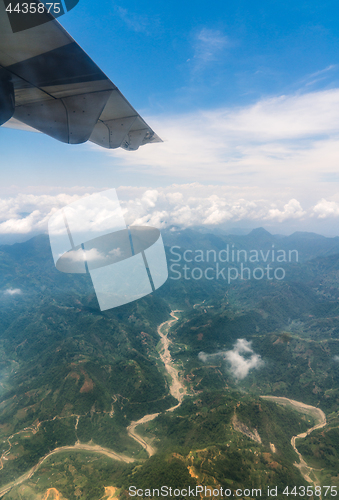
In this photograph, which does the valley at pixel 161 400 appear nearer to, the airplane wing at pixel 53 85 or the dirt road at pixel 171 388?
the dirt road at pixel 171 388

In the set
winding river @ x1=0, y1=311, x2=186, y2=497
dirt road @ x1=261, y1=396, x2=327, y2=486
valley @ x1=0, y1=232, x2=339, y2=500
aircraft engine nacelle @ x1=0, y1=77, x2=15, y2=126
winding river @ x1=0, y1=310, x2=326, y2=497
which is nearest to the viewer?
aircraft engine nacelle @ x1=0, y1=77, x2=15, y2=126

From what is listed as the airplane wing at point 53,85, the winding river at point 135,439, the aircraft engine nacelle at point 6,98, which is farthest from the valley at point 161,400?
the aircraft engine nacelle at point 6,98

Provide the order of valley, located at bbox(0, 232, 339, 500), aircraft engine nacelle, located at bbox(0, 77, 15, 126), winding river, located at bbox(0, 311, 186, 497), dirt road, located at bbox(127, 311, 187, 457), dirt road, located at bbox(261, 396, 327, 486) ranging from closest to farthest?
aircraft engine nacelle, located at bbox(0, 77, 15, 126) → valley, located at bbox(0, 232, 339, 500) → winding river, located at bbox(0, 311, 186, 497) → dirt road, located at bbox(261, 396, 327, 486) → dirt road, located at bbox(127, 311, 187, 457)

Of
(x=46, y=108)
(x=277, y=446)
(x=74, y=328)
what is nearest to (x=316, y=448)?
(x=277, y=446)

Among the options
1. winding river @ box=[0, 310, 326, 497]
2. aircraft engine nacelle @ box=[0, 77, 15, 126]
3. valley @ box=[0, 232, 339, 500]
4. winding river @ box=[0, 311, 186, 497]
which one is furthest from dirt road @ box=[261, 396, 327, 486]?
aircraft engine nacelle @ box=[0, 77, 15, 126]

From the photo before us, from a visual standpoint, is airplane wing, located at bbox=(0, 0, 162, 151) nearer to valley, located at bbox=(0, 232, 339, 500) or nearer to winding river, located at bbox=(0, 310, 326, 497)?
valley, located at bbox=(0, 232, 339, 500)

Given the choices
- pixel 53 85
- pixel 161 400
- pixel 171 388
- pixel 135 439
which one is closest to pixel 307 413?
pixel 171 388

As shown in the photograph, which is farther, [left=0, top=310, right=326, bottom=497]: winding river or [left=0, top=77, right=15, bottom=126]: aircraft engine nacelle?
[left=0, top=310, right=326, bottom=497]: winding river

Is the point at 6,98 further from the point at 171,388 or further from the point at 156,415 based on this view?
the point at 171,388

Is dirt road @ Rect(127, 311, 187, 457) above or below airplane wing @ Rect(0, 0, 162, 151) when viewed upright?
below

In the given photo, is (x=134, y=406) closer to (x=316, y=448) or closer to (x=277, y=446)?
(x=277, y=446)
